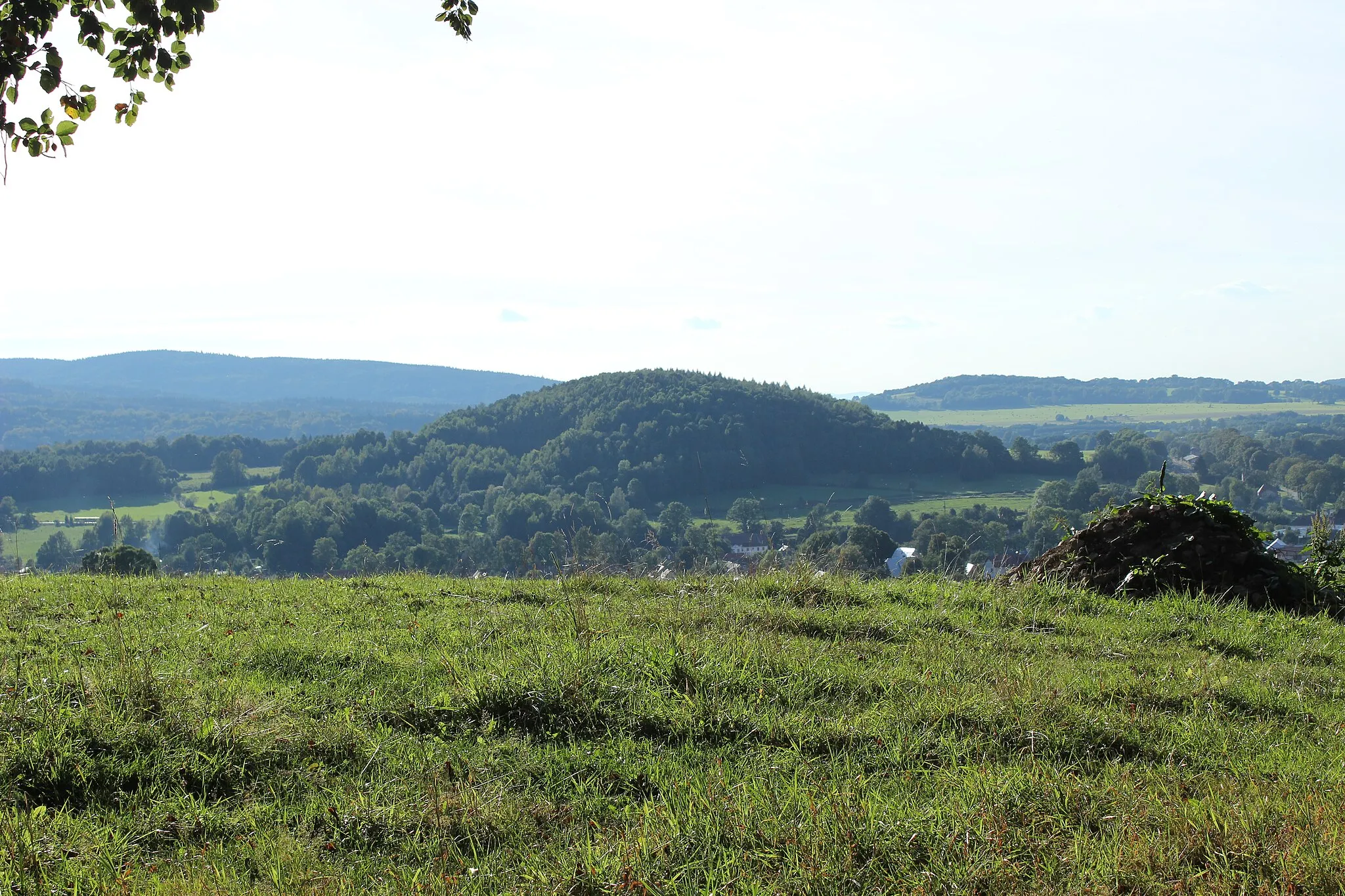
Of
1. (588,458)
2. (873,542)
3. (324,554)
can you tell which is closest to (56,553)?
(324,554)

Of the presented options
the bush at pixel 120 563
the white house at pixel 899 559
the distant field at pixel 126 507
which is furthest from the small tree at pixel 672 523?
the distant field at pixel 126 507

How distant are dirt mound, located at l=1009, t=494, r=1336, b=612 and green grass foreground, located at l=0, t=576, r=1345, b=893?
1630 mm

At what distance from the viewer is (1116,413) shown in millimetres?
166625

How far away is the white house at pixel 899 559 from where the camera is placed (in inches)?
415

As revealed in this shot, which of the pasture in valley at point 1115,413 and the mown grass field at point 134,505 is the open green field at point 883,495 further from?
the pasture in valley at point 1115,413

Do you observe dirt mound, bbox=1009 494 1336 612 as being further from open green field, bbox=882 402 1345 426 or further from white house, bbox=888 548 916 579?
open green field, bbox=882 402 1345 426

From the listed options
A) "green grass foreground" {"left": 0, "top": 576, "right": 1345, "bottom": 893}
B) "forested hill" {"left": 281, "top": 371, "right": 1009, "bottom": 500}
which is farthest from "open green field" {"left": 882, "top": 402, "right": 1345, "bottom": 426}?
"green grass foreground" {"left": 0, "top": 576, "right": 1345, "bottom": 893}

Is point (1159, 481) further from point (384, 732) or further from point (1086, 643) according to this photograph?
point (384, 732)

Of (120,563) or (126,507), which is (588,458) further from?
(120,563)

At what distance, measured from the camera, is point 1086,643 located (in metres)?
6.61

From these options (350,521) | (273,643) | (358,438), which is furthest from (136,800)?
(358,438)

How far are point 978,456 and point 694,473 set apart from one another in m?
28.0

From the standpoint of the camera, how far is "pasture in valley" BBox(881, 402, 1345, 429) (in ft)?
486

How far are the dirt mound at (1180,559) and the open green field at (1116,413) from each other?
431ft
